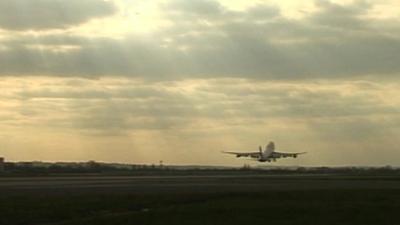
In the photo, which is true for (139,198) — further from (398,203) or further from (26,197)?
(398,203)

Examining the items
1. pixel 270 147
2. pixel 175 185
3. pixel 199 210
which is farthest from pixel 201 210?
pixel 270 147

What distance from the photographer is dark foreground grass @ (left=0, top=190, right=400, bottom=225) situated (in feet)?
113

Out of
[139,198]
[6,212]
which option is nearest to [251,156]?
[139,198]

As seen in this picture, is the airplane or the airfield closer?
the airfield

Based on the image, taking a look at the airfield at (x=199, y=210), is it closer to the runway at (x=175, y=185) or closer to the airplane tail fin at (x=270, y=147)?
the runway at (x=175, y=185)

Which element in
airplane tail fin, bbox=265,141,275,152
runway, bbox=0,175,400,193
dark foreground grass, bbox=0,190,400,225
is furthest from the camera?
airplane tail fin, bbox=265,141,275,152

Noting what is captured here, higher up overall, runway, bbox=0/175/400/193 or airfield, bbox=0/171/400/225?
runway, bbox=0/175/400/193

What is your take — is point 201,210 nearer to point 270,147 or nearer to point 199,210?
point 199,210

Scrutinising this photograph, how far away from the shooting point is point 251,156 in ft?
575

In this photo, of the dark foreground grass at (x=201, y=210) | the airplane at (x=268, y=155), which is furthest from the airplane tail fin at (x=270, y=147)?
the dark foreground grass at (x=201, y=210)

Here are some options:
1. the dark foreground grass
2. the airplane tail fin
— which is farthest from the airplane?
the dark foreground grass

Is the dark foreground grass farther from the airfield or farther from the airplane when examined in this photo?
the airplane

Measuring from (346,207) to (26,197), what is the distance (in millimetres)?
21409

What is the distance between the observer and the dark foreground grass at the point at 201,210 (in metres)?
34.3
